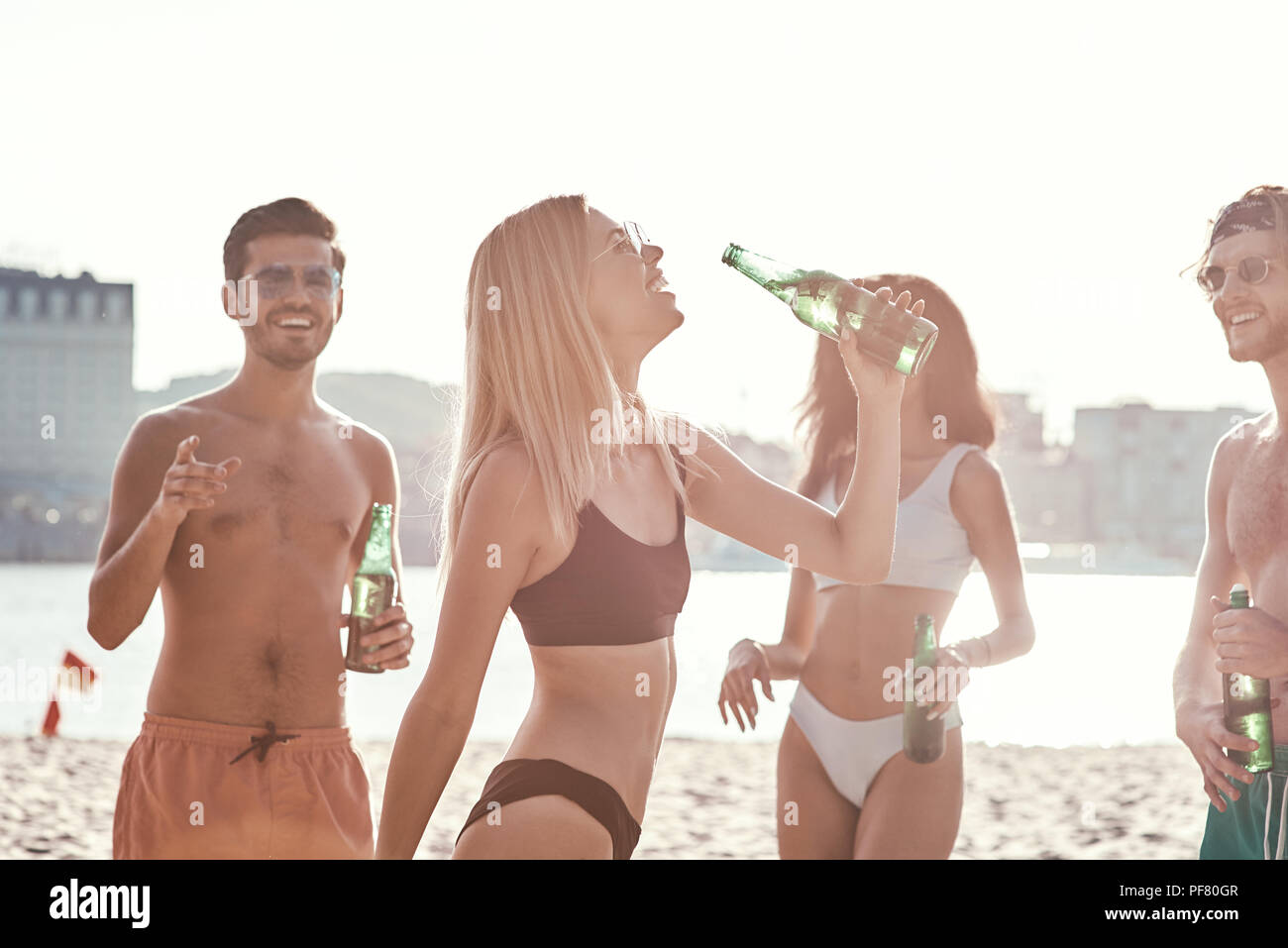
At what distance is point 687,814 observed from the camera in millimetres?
12391

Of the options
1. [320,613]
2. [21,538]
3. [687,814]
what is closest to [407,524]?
[21,538]

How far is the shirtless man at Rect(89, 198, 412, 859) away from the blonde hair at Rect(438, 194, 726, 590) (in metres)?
1.08

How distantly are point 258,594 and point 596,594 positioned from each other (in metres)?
1.66

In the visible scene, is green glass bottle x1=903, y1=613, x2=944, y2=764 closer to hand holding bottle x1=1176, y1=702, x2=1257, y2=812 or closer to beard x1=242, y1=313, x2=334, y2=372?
hand holding bottle x1=1176, y1=702, x2=1257, y2=812

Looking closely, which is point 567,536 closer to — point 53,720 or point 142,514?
point 142,514

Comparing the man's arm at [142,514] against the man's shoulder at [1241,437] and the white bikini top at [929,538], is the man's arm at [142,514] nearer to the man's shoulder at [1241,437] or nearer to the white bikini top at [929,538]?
the white bikini top at [929,538]

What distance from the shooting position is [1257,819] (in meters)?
2.93

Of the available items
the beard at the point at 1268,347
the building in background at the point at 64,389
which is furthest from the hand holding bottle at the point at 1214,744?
the building in background at the point at 64,389

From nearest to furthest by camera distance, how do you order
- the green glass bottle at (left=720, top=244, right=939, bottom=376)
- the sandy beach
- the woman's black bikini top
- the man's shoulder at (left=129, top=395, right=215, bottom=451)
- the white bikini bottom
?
the woman's black bikini top → the green glass bottle at (left=720, top=244, right=939, bottom=376) → the white bikini bottom → the man's shoulder at (left=129, top=395, right=215, bottom=451) → the sandy beach

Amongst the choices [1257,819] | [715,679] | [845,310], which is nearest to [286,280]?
[845,310]

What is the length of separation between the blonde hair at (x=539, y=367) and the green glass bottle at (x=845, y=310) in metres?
0.58

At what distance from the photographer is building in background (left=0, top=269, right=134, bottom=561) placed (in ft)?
287

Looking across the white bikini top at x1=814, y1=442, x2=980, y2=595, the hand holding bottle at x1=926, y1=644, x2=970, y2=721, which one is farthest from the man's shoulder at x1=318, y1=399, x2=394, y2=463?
the hand holding bottle at x1=926, y1=644, x2=970, y2=721
